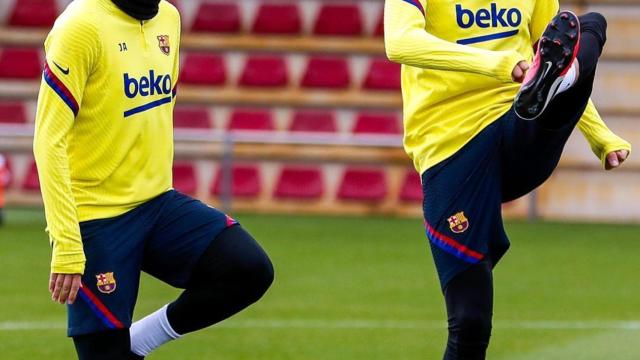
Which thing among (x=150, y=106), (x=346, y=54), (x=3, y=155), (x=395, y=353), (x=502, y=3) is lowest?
(x=3, y=155)

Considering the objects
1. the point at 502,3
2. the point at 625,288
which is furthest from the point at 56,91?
the point at 625,288

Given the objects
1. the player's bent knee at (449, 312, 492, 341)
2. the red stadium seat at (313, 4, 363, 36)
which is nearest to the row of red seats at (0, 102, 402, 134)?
the red stadium seat at (313, 4, 363, 36)

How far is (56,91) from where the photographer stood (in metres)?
5.29

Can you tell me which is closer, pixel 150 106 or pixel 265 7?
pixel 150 106

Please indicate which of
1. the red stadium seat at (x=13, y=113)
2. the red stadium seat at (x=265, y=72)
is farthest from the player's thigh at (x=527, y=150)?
the red stadium seat at (x=13, y=113)

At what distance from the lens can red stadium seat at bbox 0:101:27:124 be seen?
17.1 m

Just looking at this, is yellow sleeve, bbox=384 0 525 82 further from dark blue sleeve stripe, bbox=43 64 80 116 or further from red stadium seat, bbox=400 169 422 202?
red stadium seat, bbox=400 169 422 202

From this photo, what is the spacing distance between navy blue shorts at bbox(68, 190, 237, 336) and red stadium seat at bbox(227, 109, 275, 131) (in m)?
10.9

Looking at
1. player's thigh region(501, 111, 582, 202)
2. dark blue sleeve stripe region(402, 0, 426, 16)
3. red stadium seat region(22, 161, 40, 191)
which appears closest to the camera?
dark blue sleeve stripe region(402, 0, 426, 16)

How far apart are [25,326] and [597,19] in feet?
15.0

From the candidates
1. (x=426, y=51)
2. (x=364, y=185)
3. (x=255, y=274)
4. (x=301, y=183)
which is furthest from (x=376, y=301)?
(x=301, y=183)

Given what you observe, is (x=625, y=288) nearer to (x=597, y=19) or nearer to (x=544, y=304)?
(x=544, y=304)

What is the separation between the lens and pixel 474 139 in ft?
18.7

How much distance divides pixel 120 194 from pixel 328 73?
453 inches
